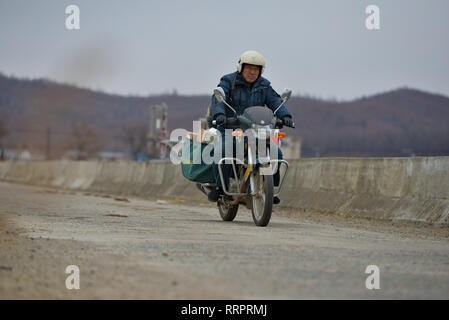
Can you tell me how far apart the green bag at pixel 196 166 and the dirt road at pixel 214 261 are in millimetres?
1662

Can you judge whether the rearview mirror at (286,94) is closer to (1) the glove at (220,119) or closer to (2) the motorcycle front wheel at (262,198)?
(1) the glove at (220,119)

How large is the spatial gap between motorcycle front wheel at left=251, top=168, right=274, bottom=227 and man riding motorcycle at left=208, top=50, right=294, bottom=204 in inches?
28.2

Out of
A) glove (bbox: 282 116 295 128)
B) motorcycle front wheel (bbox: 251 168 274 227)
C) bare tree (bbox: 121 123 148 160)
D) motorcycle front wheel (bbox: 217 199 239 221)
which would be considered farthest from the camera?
bare tree (bbox: 121 123 148 160)

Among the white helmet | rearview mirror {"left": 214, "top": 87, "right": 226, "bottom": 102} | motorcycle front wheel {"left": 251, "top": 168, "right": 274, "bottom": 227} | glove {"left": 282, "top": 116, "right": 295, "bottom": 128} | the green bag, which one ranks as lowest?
motorcycle front wheel {"left": 251, "top": 168, "right": 274, "bottom": 227}

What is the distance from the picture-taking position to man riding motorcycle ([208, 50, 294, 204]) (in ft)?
36.3

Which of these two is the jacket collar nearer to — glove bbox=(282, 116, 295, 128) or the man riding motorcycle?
the man riding motorcycle

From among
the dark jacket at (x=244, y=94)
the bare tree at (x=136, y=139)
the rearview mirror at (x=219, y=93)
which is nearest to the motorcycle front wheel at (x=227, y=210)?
the dark jacket at (x=244, y=94)

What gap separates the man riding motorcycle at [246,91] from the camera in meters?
11.1

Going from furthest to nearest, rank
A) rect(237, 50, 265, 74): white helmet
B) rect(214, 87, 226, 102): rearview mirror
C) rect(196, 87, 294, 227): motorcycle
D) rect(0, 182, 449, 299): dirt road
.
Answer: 1. rect(237, 50, 265, 74): white helmet
2. rect(214, 87, 226, 102): rearview mirror
3. rect(196, 87, 294, 227): motorcycle
4. rect(0, 182, 449, 299): dirt road

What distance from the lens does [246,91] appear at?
11281 millimetres

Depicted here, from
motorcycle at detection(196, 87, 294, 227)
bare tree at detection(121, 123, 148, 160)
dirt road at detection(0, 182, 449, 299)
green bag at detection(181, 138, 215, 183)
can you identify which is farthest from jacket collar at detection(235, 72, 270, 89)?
bare tree at detection(121, 123, 148, 160)

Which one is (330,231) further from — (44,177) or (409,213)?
(44,177)

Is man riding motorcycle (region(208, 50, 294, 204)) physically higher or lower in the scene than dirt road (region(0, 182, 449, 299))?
higher

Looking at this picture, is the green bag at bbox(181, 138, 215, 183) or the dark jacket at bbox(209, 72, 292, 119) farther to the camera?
the green bag at bbox(181, 138, 215, 183)
